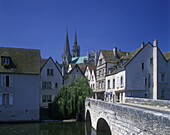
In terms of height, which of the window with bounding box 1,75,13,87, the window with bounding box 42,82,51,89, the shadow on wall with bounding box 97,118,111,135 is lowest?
the shadow on wall with bounding box 97,118,111,135

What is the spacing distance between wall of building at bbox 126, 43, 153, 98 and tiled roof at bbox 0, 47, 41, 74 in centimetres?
1136

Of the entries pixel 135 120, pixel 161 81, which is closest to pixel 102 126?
pixel 135 120

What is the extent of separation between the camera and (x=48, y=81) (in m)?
28.8

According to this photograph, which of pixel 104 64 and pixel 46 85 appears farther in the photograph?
pixel 46 85

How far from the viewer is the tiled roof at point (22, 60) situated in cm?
2122

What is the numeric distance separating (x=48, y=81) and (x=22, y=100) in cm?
810

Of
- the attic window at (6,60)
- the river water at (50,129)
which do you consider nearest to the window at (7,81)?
the attic window at (6,60)

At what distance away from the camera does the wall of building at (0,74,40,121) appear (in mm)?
20469

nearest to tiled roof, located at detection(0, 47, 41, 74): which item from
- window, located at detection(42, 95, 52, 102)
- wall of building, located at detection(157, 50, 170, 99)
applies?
window, located at detection(42, 95, 52, 102)

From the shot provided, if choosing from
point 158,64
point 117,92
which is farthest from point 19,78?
point 158,64

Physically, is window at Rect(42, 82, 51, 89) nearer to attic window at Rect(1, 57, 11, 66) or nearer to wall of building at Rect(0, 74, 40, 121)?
wall of building at Rect(0, 74, 40, 121)

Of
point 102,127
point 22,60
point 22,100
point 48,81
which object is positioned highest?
point 22,60

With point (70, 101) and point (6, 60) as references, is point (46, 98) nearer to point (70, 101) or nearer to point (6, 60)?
point (70, 101)

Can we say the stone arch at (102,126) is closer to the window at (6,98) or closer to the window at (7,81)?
the window at (6,98)
